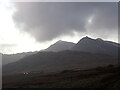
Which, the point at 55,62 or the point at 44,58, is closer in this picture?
the point at 55,62

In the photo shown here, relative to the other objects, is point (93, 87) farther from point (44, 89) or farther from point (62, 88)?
point (44, 89)

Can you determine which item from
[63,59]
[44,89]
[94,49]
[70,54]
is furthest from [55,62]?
[44,89]

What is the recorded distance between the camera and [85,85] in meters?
37.4

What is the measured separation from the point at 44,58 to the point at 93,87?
120 metres

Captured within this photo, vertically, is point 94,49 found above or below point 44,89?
above

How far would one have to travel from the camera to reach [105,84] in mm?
35250

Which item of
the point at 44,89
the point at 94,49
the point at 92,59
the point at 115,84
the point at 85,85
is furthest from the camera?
the point at 94,49

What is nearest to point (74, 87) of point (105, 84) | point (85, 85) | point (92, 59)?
point (85, 85)

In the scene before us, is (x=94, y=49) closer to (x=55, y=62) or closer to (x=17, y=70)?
(x=55, y=62)

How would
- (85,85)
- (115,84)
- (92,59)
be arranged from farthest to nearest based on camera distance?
A: (92,59) → (85,85) → (115,84)

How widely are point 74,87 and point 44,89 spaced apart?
5570 millimetres

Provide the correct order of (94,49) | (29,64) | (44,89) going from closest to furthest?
(44,89) → (29,64) → (94,49)

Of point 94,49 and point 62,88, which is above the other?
point 94,49

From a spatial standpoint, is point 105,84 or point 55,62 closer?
point 105,84
